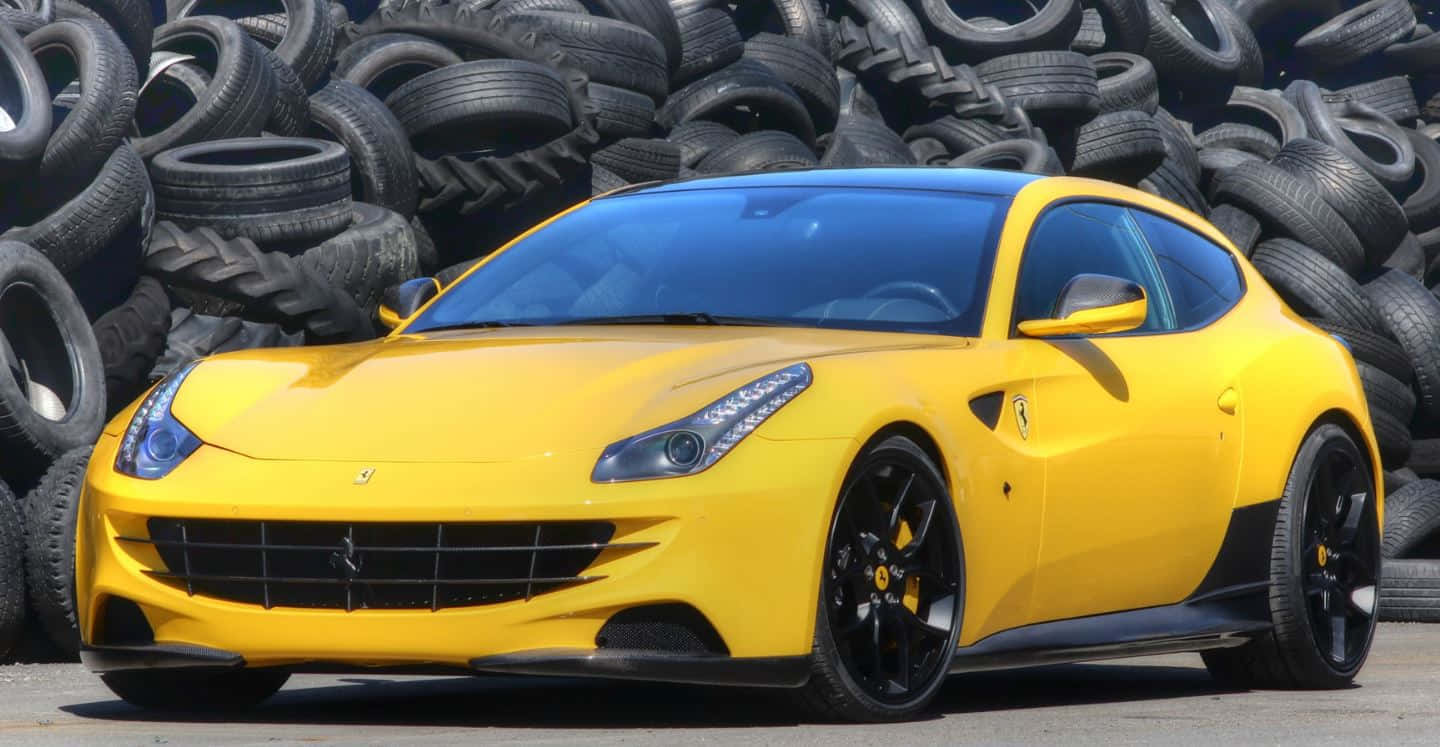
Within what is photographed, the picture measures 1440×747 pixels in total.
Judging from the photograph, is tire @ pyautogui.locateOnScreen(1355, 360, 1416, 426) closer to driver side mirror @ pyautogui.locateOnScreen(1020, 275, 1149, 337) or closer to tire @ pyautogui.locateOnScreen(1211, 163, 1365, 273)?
tire @ pyautogui.locateOnScreen(1211, 163, 1365, 273)

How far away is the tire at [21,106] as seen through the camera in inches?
467

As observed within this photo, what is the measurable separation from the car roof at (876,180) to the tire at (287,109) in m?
8.28

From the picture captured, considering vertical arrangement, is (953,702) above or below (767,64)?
above

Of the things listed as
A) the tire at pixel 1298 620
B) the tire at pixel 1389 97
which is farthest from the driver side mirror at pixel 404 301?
the tire at pixel 1389 97

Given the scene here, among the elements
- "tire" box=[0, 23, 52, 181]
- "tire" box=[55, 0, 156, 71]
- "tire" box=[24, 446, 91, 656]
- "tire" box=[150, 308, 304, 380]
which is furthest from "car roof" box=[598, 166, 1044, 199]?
"tire" box=[55, 0, 156, 71]

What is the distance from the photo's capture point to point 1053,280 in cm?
604

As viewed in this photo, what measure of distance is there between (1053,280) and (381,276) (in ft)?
24.4

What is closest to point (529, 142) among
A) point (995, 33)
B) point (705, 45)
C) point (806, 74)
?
point (705, 45)

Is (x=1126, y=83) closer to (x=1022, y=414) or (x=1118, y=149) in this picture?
(x=1118, y=149)

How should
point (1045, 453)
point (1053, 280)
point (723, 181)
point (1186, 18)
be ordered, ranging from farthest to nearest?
1. point (1186, 18)
2. point (723, 181)
3. point (1053, 280)
4. point (1045, 453)

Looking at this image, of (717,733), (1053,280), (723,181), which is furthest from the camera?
(723,181)

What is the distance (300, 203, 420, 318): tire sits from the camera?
12797 millimetres

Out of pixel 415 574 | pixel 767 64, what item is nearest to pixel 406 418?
pixel 415 574

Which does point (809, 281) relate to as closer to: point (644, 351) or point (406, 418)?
point (644, 351)
